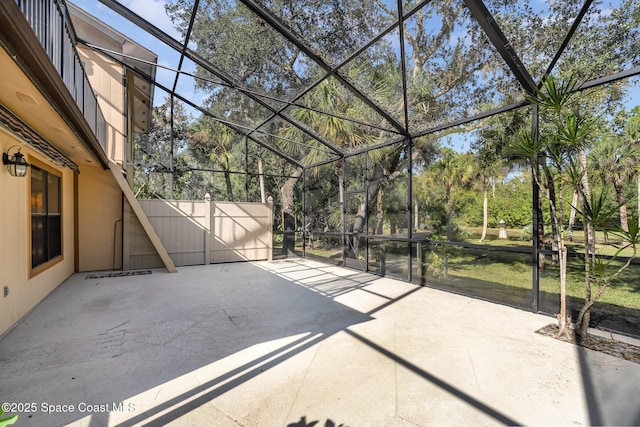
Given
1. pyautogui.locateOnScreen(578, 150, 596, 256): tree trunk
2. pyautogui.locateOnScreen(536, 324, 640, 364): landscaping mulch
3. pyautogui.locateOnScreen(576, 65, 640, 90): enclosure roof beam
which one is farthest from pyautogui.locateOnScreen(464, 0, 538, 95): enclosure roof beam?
pyautogui.locateOnScreen(536, 324, 640, 364): landscaping mulch

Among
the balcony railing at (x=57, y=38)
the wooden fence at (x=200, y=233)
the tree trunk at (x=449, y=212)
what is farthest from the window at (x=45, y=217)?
the tree trunk at (x=449, y=212)

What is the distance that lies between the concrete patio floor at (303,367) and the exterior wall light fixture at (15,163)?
5.50 feet

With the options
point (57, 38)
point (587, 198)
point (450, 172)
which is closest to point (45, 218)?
point (57, 38)

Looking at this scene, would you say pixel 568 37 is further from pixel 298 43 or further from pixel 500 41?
pixel 298 43

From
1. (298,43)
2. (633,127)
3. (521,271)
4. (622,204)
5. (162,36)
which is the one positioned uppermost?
(162,36)

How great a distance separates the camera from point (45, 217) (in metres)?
4.45

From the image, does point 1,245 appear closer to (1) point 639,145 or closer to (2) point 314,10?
(2) point 314,10

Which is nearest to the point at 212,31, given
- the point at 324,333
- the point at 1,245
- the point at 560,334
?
the point at 1,245

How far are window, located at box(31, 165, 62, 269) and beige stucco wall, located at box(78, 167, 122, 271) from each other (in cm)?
114

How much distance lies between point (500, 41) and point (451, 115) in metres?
1.66

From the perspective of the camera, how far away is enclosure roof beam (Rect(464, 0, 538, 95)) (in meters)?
2.95

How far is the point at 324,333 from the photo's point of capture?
3074mm

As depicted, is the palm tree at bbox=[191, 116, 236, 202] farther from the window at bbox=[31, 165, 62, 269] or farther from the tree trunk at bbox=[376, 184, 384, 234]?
the tree trunk at bbox=[376, 184, 384, 234]

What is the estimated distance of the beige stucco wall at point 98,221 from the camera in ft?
20.6
